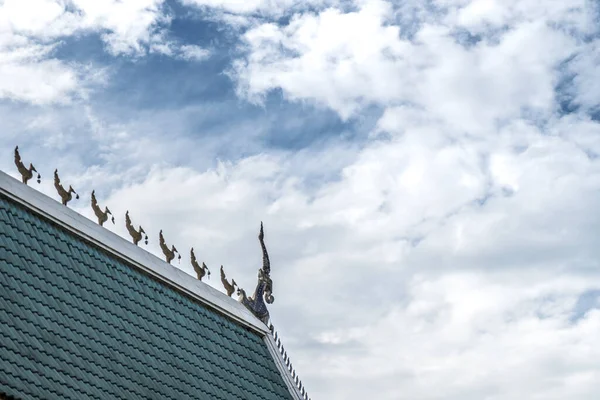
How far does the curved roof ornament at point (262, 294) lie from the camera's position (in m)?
42.3

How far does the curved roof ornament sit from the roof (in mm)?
1878

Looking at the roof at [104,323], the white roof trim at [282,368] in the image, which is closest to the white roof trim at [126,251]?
the roof at [104,323]

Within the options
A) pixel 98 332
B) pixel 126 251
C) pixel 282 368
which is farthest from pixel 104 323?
pixel 282 368

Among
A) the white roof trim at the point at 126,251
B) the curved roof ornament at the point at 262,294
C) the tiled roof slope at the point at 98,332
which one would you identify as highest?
the curved roof ornament at the point at 262,294

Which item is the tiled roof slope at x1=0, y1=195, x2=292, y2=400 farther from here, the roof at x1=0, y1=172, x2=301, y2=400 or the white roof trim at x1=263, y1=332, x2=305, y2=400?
the white roof trim at x1=263, y1=332, x2=305, y2=400

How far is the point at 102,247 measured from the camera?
33.8 m

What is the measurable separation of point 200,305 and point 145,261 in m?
3.01

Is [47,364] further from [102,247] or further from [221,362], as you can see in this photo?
[221,362]

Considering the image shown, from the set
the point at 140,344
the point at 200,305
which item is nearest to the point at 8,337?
the point at 140,344

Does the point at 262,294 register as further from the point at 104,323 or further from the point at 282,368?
the point at 104,323

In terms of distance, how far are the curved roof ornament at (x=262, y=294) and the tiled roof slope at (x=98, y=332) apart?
3072 mm

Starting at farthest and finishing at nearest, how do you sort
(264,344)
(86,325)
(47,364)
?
1. (264,344)
2. (86,325)
3. (47,364)

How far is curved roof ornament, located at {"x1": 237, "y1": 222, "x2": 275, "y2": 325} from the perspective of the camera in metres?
42.3

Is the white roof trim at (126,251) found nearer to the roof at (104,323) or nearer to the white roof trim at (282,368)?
the roof at (104,323)
